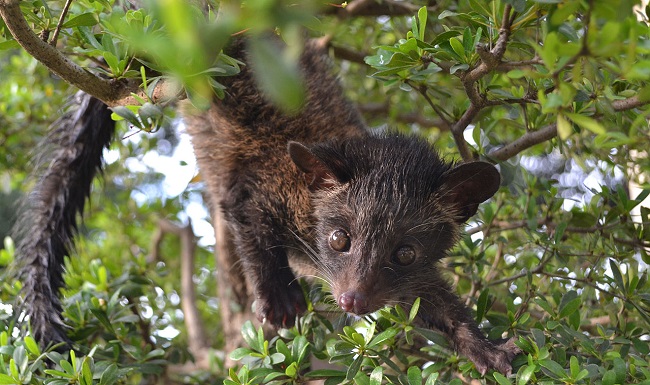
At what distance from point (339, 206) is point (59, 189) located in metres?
1.77

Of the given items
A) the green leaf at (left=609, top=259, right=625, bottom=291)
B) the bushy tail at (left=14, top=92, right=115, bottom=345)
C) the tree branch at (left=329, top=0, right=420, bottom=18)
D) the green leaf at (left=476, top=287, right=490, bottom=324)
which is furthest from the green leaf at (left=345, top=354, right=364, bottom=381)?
the tree branch at (left=329, top=0, right=420, bottom=18)

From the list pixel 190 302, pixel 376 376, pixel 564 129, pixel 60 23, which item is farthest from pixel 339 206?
pixel 190 302

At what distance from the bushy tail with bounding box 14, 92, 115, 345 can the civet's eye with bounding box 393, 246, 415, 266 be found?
6.08ft

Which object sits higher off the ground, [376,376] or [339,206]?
[376,376]

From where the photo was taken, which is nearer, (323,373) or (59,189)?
(323,373)

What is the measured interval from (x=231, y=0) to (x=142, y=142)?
3.94 meters

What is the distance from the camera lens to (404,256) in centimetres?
294

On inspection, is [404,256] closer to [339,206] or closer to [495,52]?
[339,206]

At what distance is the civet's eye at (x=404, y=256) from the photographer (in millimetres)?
2936

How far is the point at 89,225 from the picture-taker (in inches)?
214

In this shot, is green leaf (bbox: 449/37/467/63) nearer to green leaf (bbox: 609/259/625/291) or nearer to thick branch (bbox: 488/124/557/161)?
thick branch (bbox: 488/124/557/161)

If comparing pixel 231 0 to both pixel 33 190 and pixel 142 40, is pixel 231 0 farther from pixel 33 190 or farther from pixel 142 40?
pixel 33 190

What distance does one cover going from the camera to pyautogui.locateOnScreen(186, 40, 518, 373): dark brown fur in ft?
9.35

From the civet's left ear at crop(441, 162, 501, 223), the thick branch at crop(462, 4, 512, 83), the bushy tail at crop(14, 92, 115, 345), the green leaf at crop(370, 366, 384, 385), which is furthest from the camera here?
the bushy tail at crop(14, 92, 115, 345)
